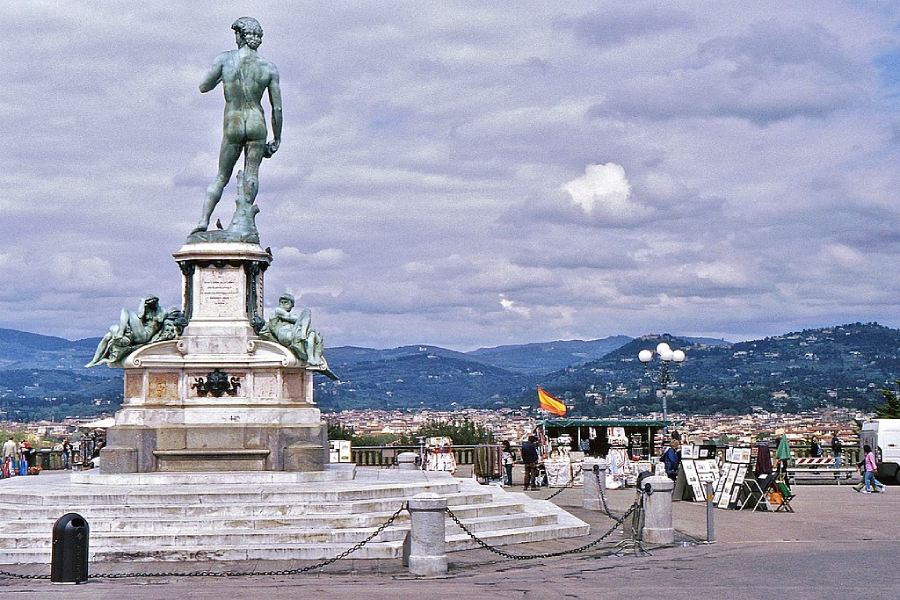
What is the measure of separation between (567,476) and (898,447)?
910 centimetres

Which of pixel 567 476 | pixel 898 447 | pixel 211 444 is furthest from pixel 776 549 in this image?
pixel 898 447

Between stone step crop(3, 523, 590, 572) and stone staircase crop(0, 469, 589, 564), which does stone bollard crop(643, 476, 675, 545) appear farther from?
stone step crop(3, 523, 590, 572)

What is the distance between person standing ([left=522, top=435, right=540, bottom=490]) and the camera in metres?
29.3

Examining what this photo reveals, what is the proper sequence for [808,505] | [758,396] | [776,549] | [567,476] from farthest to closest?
[758,396] < [567,476] < [808,505] < [776,549]

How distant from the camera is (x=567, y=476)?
31.4 meters

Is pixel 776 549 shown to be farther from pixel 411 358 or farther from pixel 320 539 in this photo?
pixel 411 358

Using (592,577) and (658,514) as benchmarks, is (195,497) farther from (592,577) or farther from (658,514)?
(658,514)

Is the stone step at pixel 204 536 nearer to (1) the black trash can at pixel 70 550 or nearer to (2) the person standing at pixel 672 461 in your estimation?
(1) the black trash can at pixel 70 550

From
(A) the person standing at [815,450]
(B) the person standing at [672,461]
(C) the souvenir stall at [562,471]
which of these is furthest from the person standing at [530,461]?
(A) the person standing at [815,450]

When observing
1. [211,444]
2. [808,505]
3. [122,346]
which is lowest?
[808,505]

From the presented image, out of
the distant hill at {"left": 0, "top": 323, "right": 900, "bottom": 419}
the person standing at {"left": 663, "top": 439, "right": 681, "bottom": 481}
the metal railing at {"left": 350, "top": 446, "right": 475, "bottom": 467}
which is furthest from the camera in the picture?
the distant hill at {"left": 0, "top": 323, "right": 900, "bottom": 419}

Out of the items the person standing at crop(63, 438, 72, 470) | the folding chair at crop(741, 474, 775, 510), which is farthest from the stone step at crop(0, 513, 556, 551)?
the person standing at crop(63, 438, 72, 470)

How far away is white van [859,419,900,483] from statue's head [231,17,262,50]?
66.6 ft

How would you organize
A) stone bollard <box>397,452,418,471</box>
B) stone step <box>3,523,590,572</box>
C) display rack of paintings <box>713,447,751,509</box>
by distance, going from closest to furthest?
stone step <box>3,523,590,572</box> < display rack of paintings <box>713,447,751,509</box> < stone bollard <box>397,452,418,471</box>
